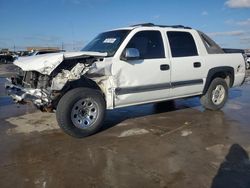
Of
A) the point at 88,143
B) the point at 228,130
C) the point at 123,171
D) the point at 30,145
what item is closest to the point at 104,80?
the point at 88,143

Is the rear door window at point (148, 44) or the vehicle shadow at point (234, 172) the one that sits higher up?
the rear door window at point (148, 44)

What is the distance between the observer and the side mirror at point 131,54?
5.49 m

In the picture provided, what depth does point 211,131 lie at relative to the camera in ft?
19.1

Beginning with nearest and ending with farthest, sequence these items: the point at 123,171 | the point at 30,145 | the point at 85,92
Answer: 1. the point at 123,171
2. the point at 30,145
3. the point at 85,92

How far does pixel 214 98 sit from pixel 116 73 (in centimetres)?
329

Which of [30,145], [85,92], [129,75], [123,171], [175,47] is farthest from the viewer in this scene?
[175,47]

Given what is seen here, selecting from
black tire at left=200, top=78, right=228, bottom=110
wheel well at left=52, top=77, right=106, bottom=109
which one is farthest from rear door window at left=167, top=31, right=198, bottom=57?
wheel well at left=52, top=77, right=106, bottom=109

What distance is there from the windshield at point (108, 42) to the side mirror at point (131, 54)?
24cm

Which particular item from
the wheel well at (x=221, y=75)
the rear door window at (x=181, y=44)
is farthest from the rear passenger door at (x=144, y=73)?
the wheel well at (x=221, y=75)

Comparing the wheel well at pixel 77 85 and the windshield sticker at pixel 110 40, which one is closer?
the wheel well at pixel 77 85

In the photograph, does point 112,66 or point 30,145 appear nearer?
point 30,145

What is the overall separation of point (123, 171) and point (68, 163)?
2.69 ft

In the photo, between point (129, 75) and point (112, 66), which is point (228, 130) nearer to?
point (129, 75)

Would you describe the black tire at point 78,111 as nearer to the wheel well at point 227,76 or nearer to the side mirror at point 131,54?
the side mirror at point 131,54
